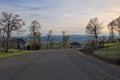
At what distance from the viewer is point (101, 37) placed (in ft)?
347

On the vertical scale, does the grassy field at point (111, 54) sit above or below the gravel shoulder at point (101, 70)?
below

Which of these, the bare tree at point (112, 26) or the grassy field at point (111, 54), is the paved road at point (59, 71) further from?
the bare tree at point (112, 26)

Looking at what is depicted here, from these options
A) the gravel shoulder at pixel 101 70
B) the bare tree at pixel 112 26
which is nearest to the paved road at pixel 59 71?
the gravel shoulder at pixel 101 70

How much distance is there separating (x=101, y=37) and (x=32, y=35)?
80.8ft

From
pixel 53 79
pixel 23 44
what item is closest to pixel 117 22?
pixel 23 44

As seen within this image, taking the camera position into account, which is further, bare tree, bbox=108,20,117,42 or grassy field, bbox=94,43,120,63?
bare tree, bbox=108,20,117,42

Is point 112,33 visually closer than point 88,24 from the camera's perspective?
No

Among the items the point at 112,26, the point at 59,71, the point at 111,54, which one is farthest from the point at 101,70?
the point at 112,26

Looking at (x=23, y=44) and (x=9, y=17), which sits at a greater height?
(x=9, y=17)

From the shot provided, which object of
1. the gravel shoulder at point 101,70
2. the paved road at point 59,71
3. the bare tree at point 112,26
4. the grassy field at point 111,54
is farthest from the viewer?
the bare tree at point 112,26

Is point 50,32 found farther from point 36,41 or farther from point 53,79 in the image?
point 53,79

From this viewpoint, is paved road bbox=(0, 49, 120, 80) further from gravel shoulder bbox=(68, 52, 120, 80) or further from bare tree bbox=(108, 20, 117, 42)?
bare tree bbox=(108, 20, 117, 42)

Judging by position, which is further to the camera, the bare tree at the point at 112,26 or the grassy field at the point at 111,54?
the bare tree at the point at 112,26

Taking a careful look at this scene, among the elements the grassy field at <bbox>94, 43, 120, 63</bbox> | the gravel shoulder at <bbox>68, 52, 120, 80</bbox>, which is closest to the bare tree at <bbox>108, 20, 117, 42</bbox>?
the grassy field at <bbox>94, 43, 120, 63</bbox>
